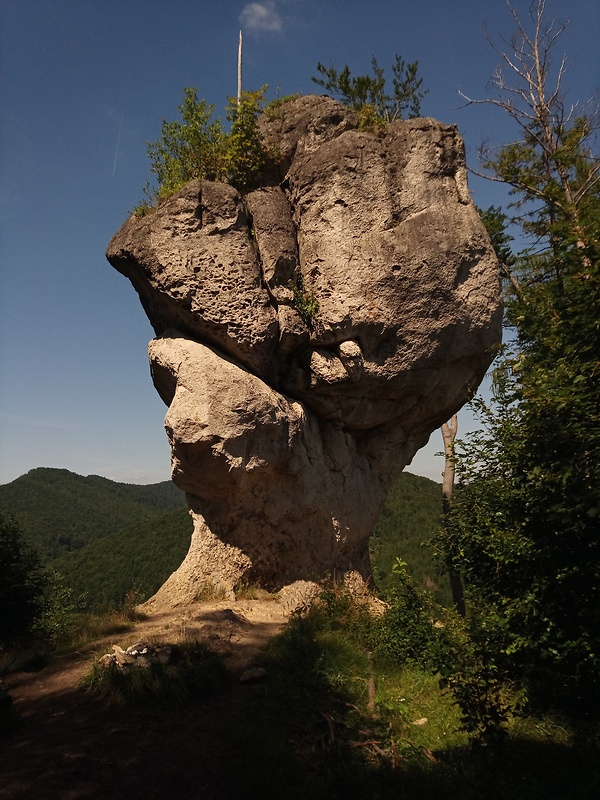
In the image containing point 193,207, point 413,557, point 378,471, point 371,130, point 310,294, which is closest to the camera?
point 193,207

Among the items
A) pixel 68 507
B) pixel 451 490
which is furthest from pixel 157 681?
pixel 68 507

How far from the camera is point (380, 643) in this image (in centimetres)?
602

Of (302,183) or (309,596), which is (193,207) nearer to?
(302,183)

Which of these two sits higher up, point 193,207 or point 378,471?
point 193,207

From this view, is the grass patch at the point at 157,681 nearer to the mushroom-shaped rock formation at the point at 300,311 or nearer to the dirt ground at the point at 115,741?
the dirt ground at the point at 115,741

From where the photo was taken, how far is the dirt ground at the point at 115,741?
349 cm

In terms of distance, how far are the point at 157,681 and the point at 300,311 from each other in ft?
19.6

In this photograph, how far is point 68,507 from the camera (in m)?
68.4

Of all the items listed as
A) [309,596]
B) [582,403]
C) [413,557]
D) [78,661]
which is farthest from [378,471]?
[413,557]

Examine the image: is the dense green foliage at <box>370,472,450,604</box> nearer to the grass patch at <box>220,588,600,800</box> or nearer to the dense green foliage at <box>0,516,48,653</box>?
the dense green foliage at <box>0,516,48,653</box>

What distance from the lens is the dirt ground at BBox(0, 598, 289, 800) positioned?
11.5ft

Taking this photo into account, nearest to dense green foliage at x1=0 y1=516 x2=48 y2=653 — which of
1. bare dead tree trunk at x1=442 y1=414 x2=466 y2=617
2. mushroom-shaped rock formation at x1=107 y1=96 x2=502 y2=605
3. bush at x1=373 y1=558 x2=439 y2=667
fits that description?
mushroom-shaped rock formation at x1=107 y1=96 x2=502 y2=605

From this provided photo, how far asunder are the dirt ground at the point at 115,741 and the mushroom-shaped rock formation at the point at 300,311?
2.61 metres

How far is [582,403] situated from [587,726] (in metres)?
2.91
